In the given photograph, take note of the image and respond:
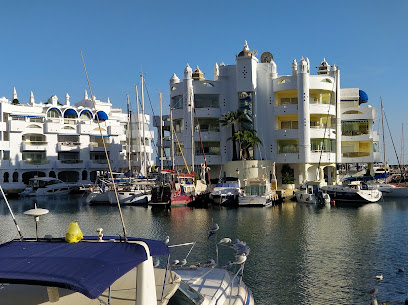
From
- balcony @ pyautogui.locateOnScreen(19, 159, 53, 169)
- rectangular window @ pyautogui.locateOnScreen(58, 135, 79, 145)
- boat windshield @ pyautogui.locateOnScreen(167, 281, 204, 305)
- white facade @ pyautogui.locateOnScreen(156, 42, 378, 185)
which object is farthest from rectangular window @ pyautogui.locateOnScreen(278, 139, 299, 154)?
boat windshield @ pyautogui.locateOnScreen(167, 281, 204, 305)

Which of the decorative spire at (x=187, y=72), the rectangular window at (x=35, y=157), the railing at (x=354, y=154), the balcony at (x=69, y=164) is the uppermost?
the decorative spire at (x=187, y=72)

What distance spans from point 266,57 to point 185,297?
6538cm

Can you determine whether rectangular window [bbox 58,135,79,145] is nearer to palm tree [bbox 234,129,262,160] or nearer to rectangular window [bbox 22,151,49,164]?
rectangular window [bbox 22,151,49,164]

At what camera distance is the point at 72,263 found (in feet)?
25.2

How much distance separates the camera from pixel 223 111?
68.2m

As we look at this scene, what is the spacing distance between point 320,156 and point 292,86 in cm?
1092

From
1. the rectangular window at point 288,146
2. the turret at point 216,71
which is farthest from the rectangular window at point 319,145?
the turret at point 216,71

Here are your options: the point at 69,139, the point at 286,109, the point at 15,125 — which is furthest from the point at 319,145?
the point at 15,125

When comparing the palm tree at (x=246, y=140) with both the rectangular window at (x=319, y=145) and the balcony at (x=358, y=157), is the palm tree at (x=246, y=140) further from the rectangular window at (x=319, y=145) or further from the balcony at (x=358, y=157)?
the balcony at (x=358, y=157)

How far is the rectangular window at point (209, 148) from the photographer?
6775 centimetres

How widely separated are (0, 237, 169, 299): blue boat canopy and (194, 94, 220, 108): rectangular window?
6025 cm

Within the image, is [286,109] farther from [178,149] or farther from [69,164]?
[69,164]

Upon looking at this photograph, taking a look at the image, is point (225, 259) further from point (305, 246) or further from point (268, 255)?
point (305, 246)

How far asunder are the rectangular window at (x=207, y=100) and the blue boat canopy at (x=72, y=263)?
6025 centimetres
